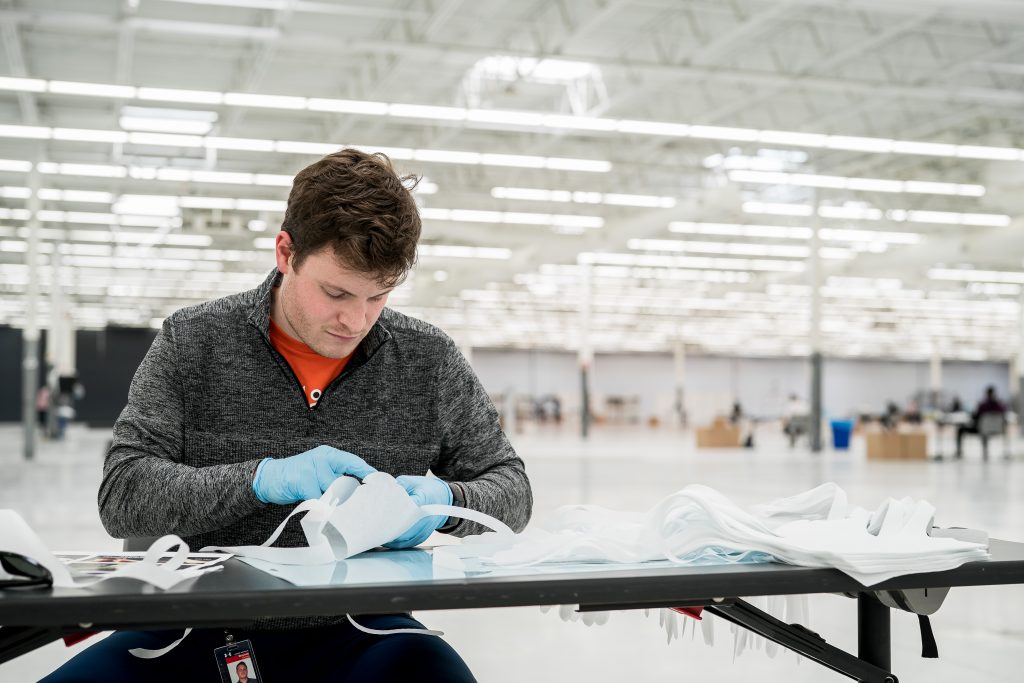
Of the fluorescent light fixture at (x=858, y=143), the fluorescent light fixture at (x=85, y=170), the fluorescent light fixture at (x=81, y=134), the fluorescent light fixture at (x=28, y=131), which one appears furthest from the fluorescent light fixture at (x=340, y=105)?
the fluorescent light fixture at (x=858, y=143)

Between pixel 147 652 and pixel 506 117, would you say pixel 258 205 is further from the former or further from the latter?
pixel 147 652

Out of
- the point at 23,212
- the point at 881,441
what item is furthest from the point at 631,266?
the point at 23,212

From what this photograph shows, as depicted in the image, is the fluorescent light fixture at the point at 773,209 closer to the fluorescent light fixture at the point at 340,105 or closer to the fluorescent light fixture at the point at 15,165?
the fluorescent light fixture at the point at 340,105

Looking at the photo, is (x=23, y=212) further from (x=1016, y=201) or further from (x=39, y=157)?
(x=1016, y=201)

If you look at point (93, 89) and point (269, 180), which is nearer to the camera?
point (93, 89)

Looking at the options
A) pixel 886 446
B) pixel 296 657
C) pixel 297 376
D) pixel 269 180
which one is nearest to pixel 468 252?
pixel 269 180

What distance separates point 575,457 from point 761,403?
28.7 meters

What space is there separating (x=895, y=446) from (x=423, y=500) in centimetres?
1520

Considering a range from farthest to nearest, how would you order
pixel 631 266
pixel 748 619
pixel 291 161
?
1. pixel 631 266
2. pixel 291 161
3. pixel 748 619

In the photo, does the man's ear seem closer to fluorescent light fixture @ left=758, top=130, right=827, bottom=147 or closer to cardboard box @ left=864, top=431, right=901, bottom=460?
fluorescent light fixture @ left=758, top=130, right=827, bottom=147

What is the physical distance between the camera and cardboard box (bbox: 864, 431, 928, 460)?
15.3 meters

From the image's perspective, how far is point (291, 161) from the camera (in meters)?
15.2

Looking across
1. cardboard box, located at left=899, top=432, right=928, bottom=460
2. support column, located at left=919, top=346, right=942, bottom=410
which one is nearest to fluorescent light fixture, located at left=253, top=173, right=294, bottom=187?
cardboard box, located at left=899, top=432, right=928, bottom=460

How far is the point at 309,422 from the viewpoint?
1.62 metres
